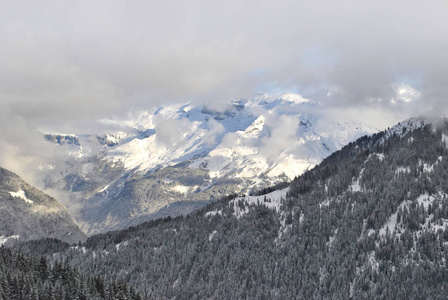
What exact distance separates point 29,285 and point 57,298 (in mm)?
16228

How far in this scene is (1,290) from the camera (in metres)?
189

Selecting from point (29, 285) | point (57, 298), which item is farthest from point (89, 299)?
point (29, 285)

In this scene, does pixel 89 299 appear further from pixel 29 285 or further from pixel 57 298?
pixel 29 285

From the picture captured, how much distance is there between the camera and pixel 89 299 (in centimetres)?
19925

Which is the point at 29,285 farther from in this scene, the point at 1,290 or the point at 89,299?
the point at 89,299

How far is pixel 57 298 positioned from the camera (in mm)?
192875

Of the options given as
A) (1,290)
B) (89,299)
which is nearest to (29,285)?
(1,290)

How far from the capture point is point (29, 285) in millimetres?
199375

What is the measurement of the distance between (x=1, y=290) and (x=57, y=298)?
22.4 metres

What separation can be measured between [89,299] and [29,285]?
26651 mm

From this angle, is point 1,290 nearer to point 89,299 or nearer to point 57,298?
point 57,298
